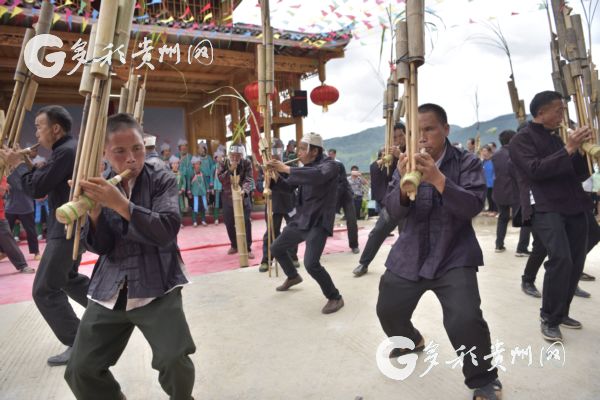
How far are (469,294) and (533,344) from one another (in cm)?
114

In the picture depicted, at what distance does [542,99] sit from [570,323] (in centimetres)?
164

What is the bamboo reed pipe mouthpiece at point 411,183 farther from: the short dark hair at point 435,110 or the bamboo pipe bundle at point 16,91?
the bamboo pipe bundle at point 16,91

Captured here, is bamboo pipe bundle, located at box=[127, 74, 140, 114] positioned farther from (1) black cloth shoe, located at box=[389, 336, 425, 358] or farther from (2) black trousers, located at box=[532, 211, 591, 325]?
(2) black trousers, located at box=[532, 211, 591, 325]

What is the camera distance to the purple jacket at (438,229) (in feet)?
6.87

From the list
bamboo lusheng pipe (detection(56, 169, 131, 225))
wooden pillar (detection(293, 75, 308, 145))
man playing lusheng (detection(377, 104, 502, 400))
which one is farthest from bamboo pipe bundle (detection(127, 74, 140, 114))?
wooden pillar (detection(293, 75, 308, 145))

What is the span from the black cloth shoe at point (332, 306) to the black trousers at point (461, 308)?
4.59 ft

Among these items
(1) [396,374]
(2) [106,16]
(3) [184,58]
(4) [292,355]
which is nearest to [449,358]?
(1) [396,374]

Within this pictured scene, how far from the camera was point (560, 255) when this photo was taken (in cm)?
273

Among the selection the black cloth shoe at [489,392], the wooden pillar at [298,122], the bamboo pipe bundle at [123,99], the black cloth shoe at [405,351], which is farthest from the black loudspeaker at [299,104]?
the black cloth shoe at [489,392]

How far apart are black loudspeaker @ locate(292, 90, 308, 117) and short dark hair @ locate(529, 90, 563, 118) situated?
820cm

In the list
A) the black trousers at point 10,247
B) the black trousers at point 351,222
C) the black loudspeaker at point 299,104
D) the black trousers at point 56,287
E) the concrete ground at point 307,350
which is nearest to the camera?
the concrete ground at point 307,350

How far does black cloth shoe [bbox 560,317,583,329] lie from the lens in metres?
2.95

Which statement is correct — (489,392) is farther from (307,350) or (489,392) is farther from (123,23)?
(123,23)

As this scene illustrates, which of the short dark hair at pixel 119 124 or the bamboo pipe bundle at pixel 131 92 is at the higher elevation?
the bamboo pipe bundle at pixel 131 92
